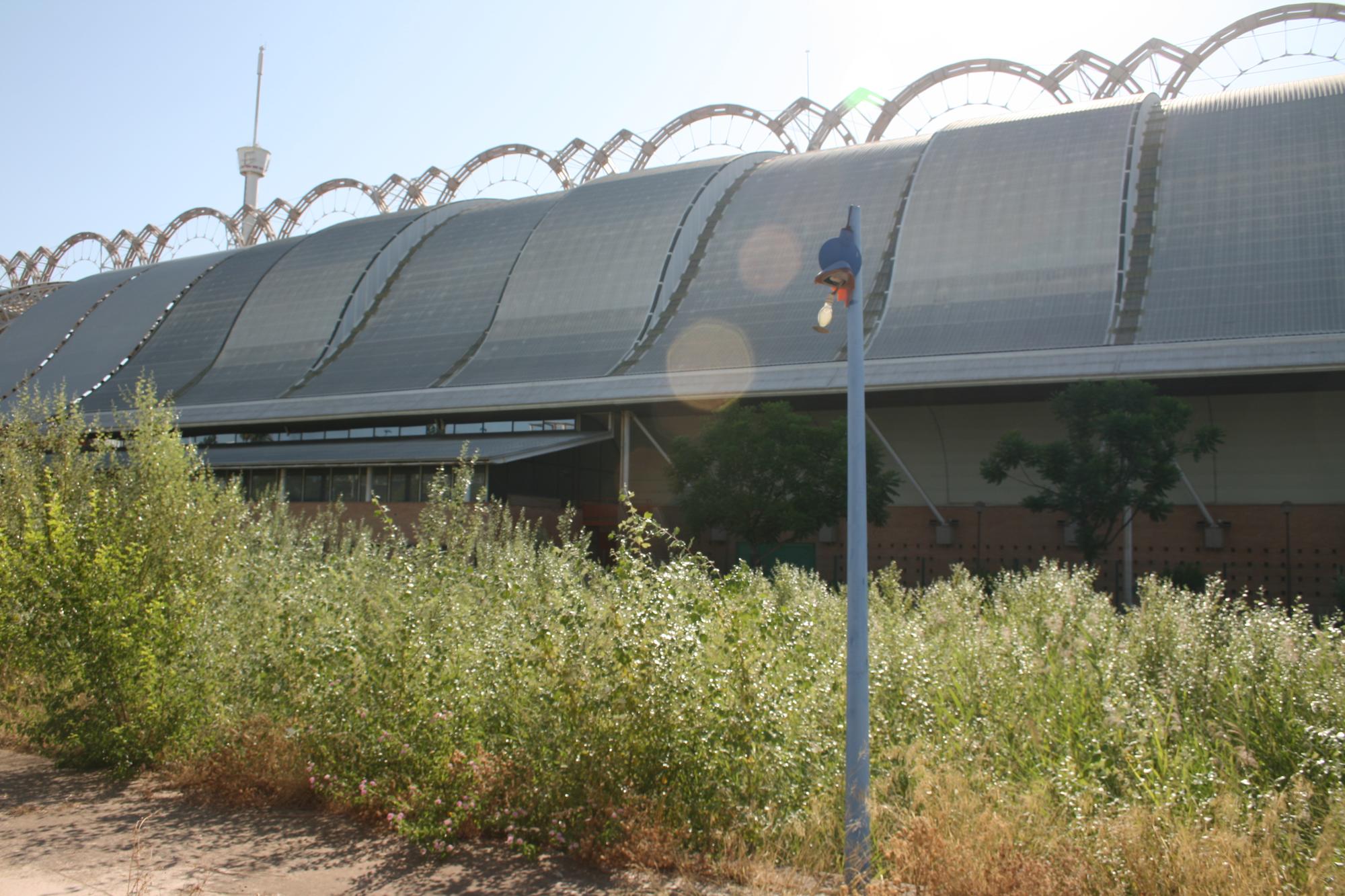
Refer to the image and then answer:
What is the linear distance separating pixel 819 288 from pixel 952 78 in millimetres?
18109

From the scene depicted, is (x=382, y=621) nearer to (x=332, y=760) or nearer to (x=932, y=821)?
(x=332, y=760)

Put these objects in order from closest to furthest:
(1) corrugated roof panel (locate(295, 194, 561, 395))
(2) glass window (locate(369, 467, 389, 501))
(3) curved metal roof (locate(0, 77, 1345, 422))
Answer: (3) curved metal roof (locate(0, 77, 1345, 422)) < (2) glass window (locate(369, 467, 389, 501)) < (1) corrugated roof panel (locate(295, 194, 561, 395))

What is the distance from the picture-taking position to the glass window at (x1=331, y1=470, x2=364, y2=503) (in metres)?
36.8

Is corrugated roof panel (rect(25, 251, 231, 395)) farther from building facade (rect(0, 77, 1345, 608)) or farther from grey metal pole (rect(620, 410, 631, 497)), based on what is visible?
grey metal pole (rect(620, 410, 631, 497))

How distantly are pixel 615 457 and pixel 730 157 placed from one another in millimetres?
16054

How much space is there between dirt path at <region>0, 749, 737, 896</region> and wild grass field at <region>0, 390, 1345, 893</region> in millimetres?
304

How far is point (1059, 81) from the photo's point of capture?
156 feet

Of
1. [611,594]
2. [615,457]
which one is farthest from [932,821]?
[615,457]

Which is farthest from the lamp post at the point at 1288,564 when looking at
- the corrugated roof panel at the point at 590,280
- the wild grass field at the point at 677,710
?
the corrugated roof panel at the point at 590,280

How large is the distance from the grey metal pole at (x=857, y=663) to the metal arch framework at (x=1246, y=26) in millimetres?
44585

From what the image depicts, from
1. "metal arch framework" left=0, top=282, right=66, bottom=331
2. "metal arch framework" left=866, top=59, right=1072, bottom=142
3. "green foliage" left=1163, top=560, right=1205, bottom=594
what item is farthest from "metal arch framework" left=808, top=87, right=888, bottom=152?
"metal arch framework" left=0, top=282, right=66, bottom=331

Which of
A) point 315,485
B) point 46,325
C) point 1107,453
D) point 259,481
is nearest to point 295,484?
point 315,485

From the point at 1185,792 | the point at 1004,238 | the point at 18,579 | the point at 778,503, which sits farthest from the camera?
the point at 1004,238

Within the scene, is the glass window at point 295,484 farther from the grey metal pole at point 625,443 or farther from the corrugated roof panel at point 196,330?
the corrugated roof panel at point 196,330
